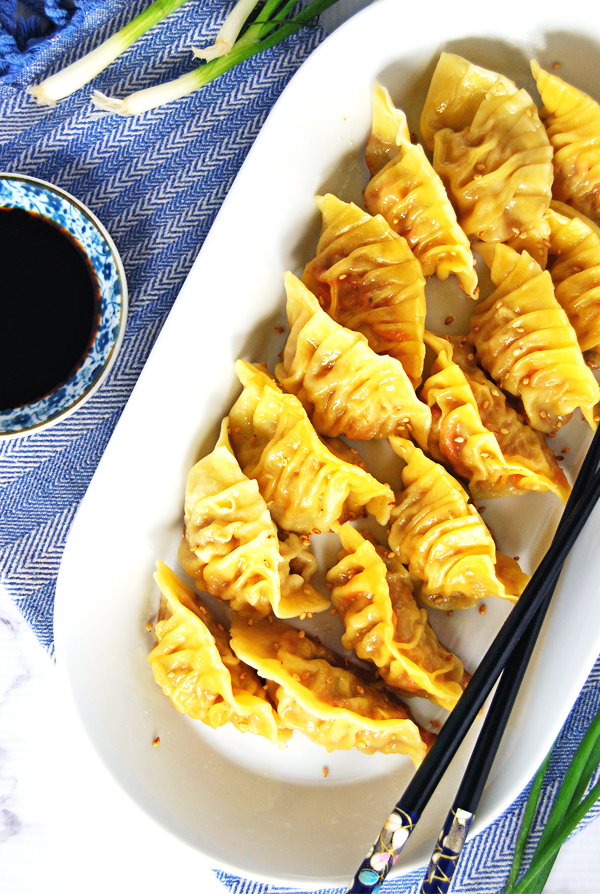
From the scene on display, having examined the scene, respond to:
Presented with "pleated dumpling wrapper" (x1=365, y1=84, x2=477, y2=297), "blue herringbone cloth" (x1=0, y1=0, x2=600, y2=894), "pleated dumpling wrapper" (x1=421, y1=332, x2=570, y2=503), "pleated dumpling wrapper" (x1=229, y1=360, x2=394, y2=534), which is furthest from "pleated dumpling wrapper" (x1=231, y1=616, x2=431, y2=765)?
"pleated dumpling wrapper" (x1=365, y1=84, x2=477, y2=297)

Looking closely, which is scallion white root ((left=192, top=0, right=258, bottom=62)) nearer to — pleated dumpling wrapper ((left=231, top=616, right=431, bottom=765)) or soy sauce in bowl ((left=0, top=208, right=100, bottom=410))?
soy sauce in bowl ((left=0, top=208, right=100, bottom=410))

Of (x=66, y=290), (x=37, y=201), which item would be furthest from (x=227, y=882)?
(x=37, y=201)

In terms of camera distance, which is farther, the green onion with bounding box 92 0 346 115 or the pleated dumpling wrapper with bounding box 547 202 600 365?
the green onion with bounding box 92 0 346 115

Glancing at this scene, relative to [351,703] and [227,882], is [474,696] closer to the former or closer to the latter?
[351,703]

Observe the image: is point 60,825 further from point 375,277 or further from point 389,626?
point 375,277

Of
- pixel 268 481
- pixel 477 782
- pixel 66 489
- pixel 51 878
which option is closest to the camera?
pixel 477 782

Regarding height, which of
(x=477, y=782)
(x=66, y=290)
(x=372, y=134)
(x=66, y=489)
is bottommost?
(x=66, y=489)

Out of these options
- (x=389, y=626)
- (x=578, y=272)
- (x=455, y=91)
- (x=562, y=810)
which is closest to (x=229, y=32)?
(x=455, y=91)
